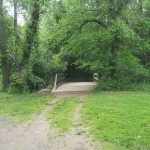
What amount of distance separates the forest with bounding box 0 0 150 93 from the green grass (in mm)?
5541

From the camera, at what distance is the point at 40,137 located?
8.10 meters

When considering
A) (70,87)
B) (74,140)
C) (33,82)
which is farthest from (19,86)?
(74,140)

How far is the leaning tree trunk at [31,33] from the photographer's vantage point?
2016 centimetres

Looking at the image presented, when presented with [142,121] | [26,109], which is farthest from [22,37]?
[142,121]

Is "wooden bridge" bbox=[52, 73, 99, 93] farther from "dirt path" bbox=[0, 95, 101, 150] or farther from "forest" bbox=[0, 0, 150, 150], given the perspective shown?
"dirt path" bbox=[0, 95, 101, 150]

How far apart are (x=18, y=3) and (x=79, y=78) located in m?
15.0

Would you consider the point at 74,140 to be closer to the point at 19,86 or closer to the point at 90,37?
the point at 90,37

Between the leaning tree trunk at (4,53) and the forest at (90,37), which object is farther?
the leaning tree trunk at (4,53)

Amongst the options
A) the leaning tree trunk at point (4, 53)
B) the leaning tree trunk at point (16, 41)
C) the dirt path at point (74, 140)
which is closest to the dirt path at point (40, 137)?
the dirt path at point (74, 140)

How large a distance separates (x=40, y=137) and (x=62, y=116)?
7.76ft

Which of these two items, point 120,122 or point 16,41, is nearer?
point 120,122

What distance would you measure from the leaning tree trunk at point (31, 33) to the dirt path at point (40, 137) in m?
10.8

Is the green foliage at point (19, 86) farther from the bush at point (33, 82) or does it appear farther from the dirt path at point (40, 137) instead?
the dirt path at point (40, 137)

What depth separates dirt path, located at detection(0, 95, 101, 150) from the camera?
287 inches
